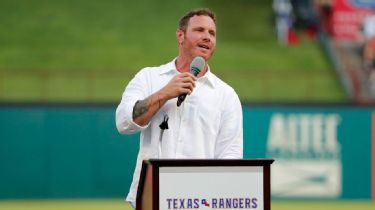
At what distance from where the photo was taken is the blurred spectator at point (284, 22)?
37062mm

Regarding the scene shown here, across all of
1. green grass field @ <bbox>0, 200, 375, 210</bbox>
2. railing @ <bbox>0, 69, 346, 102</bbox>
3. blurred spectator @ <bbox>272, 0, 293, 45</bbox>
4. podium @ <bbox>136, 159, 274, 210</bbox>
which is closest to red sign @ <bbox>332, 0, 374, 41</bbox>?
blurred spectator @ <bbox>272, 0, 293, 45</bbox>

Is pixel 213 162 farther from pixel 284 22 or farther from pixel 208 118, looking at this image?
pixel 284 22

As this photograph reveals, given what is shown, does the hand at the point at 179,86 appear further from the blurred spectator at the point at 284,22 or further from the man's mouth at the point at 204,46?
the blurred spectator at the point at 284,22

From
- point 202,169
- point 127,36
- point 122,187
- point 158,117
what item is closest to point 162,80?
point 158,117

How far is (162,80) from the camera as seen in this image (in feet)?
23.9

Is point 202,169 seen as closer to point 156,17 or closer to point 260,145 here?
point 260,145

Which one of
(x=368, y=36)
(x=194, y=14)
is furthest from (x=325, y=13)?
(x=194, y=14)

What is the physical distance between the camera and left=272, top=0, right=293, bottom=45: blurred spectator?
3706 centimetres

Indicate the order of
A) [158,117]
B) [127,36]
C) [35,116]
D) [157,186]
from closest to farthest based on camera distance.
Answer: [157,186] < [158,117] < [35,116] < [127,36]

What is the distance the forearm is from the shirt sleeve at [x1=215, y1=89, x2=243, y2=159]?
1.73ft

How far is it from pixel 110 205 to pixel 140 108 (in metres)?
14.1

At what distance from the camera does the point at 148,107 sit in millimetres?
6848

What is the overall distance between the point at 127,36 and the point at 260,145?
1600 centimetres

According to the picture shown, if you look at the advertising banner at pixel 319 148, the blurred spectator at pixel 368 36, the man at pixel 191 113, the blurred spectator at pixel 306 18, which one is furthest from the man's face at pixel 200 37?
the blurred spectator at pixel 306 18
